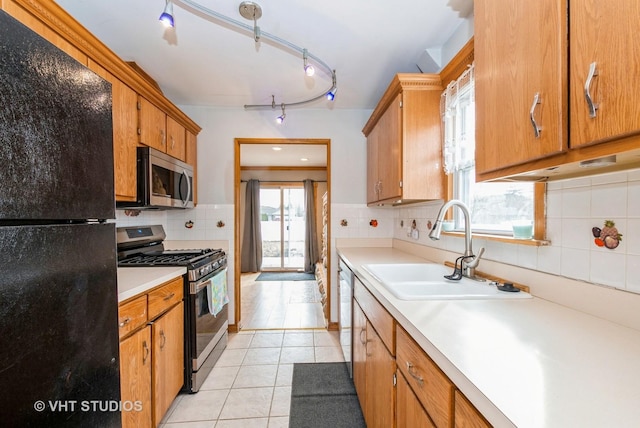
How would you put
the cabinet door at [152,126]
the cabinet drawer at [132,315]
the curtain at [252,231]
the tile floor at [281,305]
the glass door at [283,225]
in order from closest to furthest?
the cabinet drawer at [132,315] → the cabinet door at [152,126] → the tile floor at [281,305] → the curtain at [252,231] → the glass door at [283,225]

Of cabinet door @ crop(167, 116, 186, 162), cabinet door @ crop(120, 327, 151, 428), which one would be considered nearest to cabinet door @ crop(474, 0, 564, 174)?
cabinet door @ crop(120, 327, 151, 428)

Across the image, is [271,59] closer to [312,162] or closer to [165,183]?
[165,183]

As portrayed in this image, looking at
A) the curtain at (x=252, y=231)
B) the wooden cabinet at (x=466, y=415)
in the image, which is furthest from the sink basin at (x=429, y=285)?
the curtain at (x=252, y=231)

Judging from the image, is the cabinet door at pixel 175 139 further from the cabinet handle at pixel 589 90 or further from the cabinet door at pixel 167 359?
the cabinet handle at pixel 589 90

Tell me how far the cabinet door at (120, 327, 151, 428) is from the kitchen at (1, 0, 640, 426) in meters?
Answer: 1.23

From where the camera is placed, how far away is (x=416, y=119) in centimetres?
186

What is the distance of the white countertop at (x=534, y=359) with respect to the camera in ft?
1.53

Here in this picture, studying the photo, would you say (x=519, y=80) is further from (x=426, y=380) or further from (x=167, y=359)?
(x=167, y=359)

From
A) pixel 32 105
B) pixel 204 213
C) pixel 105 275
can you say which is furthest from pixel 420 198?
pixel 204 213

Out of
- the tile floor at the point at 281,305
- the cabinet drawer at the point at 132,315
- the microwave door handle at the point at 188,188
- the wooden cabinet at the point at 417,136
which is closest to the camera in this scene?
the cabinet drawer at the point at 132,315

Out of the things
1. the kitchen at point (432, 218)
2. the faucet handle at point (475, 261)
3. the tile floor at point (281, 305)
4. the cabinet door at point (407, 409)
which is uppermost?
the kitchen at point (432, 218)

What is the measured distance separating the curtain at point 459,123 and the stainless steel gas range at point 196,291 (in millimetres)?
1869

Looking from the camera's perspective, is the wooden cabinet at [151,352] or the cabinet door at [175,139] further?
the cabinet door at [175,139]

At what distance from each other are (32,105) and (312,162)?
197 inches
